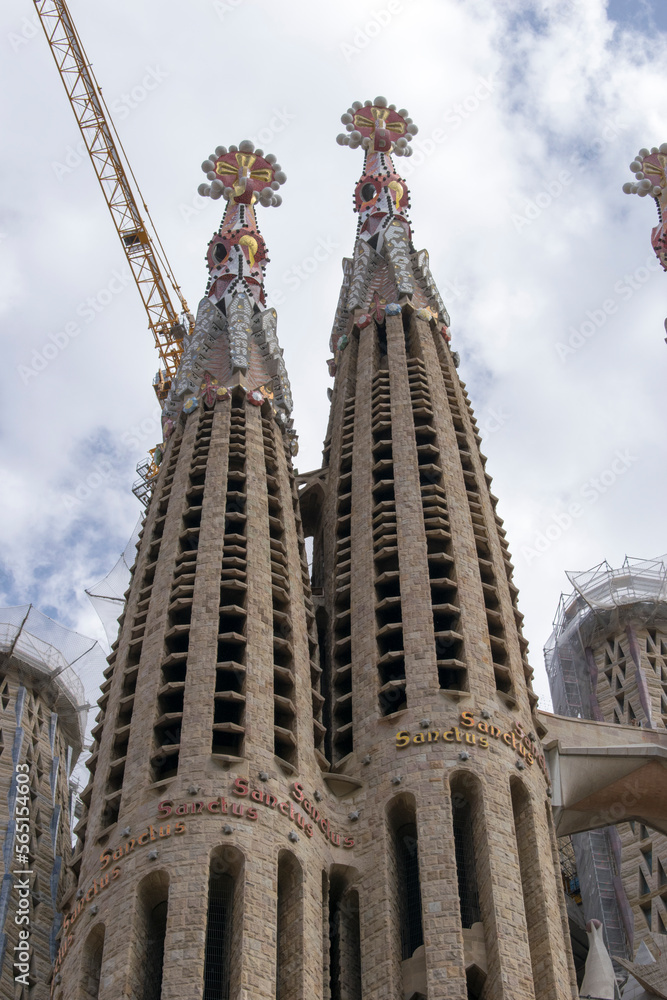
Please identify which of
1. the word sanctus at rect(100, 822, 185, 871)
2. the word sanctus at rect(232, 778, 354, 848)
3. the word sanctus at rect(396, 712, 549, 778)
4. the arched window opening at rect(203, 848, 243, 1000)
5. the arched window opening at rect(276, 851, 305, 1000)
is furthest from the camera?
the word sanctus at rect(396, 712, 549, 778)

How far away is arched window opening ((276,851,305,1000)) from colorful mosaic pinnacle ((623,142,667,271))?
4119 cm

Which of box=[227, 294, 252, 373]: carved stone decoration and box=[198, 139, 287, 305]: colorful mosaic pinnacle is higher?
box=[198, 139, 287, 305]: colorful mosaic pinnacle

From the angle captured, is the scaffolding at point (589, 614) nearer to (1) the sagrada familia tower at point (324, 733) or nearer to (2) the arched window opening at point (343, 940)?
(1) the sagrada familia tower at point (324, 733)

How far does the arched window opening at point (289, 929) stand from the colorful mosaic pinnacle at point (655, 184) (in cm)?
4119

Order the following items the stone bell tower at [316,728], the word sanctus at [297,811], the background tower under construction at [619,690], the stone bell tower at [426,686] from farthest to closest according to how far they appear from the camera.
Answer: the background tower under construction at [619,690] → the word sanctus at [297,811] → the stone bell tower at [426,686] → the stone bell tower at [316,728]

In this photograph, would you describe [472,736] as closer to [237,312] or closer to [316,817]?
[316,817]

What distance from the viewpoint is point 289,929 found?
38375 mm

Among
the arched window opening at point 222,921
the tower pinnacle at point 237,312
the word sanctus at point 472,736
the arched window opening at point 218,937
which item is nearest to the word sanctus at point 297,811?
the arched window opening at point 222,921

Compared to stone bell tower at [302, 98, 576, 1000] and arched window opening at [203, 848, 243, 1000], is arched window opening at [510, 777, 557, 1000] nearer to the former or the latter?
stone bell tower at [302, 98, 576, 1000]

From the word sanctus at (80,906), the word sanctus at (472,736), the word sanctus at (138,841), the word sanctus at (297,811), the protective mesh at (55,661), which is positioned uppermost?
the protective mesh at (55,661)

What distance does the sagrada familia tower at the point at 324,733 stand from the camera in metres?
38.2

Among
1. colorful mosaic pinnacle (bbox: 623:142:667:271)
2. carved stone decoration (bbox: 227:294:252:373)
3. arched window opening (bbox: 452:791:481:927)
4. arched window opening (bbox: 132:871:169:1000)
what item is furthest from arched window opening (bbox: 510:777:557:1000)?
colorful mosaic pinnacle (bbox: 623:142:667:271)

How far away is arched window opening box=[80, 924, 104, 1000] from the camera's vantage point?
3753 cm

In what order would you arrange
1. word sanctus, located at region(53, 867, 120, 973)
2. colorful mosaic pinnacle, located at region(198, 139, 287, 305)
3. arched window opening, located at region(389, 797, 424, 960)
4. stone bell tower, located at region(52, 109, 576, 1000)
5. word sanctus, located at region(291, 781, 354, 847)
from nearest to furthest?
1. stone bell tower, located at region(52, 109, 576, 1000)
2. word sanctus, located at region(53, 867, 120, 973)
3. arched window opening, located at region(389, 797, 424, 960)
4. word sanctus, located at region(291, 781, 354, 847)
5. colorful mosaic pinnacle, located at region(198, 139, 287, 305)
